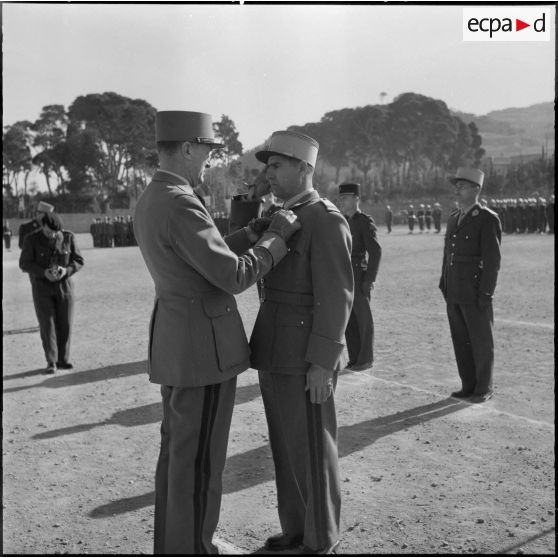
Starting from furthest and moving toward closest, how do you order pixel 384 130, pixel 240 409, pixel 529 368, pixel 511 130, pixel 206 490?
1. pixel 511 130
2. pixel 384 130
3. pixel 529 368
4. pixel 240 409
5. pixel 206 490

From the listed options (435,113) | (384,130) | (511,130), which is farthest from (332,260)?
(511,130)

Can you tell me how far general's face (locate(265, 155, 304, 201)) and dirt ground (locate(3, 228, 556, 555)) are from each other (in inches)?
66.4

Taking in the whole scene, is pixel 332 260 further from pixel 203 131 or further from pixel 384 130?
pixel 384 130

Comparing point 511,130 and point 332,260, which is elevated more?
point 511,130

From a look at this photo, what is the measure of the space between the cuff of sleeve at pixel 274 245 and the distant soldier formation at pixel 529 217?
92.5ft

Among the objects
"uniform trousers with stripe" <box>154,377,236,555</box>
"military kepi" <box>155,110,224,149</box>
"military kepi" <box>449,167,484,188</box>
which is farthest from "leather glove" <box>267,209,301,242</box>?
"military kepi" <box>449,167,484,188</box>

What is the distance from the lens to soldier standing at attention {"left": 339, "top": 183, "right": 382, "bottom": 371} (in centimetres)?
693

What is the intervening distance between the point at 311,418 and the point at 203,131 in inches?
53.1

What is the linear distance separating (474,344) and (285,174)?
10.3 ft

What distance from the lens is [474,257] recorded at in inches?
225

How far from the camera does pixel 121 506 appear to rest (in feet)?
12.2

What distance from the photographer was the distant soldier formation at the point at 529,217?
97.2 feet

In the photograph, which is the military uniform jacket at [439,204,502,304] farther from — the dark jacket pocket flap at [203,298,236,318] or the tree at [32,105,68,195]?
the tree at [32,105,68,195]

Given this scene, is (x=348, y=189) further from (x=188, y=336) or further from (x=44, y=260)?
(x=188, y=336)
